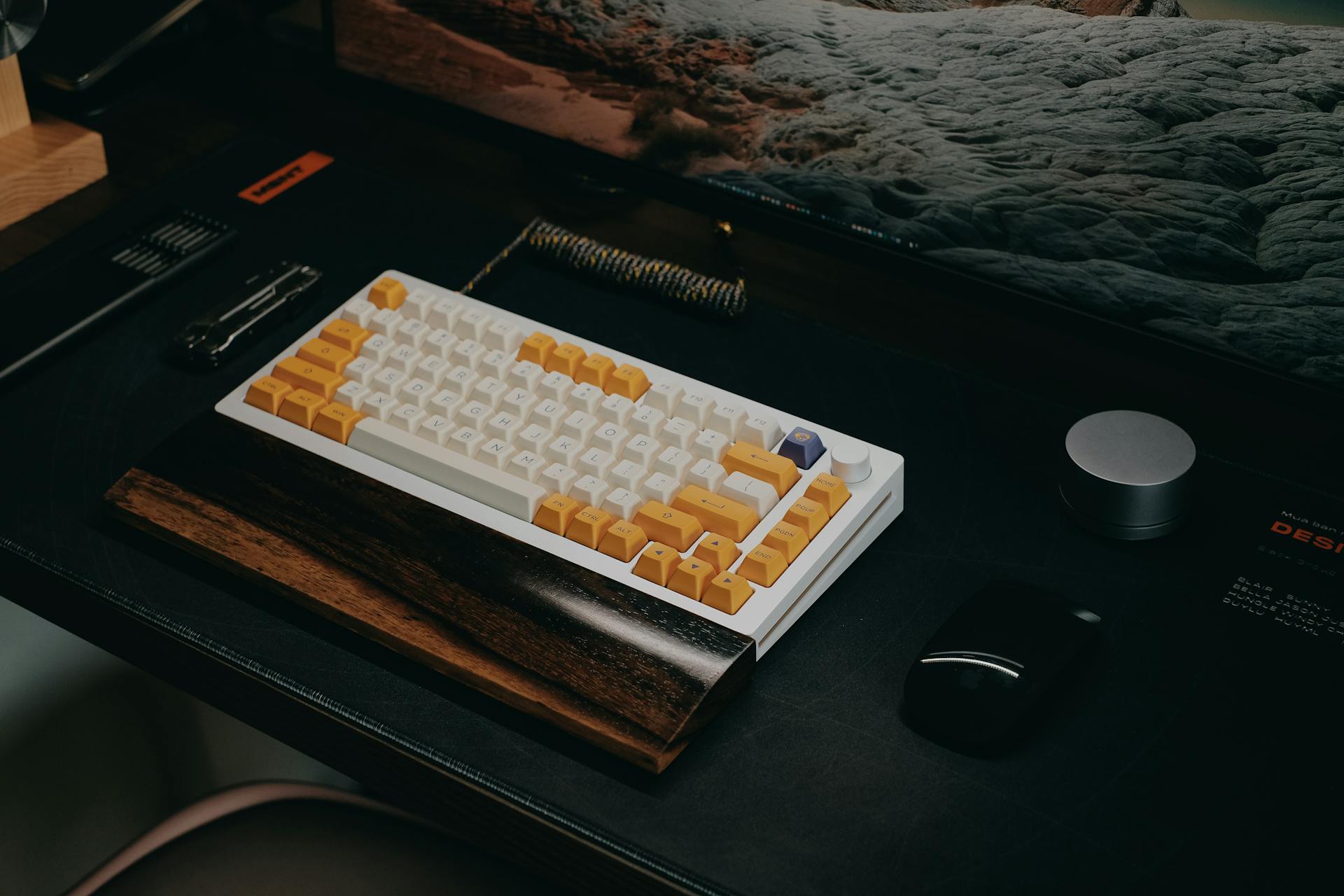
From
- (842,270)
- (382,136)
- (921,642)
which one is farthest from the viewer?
(382,136)

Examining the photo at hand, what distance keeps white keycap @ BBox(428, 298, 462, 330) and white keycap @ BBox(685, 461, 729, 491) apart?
0.74ft

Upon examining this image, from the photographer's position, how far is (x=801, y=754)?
65cm

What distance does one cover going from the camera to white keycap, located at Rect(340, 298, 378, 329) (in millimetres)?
863

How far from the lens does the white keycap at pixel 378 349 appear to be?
836 millimetres

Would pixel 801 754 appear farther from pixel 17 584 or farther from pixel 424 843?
pixel 17 584

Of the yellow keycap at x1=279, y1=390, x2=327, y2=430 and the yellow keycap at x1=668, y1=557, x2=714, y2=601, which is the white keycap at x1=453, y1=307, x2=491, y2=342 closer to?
the yellow keycap at x1=279, y1=390, x2=327, y2=430

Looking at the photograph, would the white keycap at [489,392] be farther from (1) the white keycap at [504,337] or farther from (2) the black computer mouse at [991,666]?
(2) the black computer mouse at [991,666]

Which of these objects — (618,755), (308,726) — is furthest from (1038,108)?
(308,726)

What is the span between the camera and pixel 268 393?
817 millimetres

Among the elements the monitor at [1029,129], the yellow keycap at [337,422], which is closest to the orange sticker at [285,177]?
the monitor at [1029,129]

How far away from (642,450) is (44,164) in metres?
0.62

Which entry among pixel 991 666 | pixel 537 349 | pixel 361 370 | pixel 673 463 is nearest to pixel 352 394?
pixel 361 370

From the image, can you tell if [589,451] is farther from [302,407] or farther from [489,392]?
[302,407]

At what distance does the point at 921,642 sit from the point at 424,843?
0.36m
